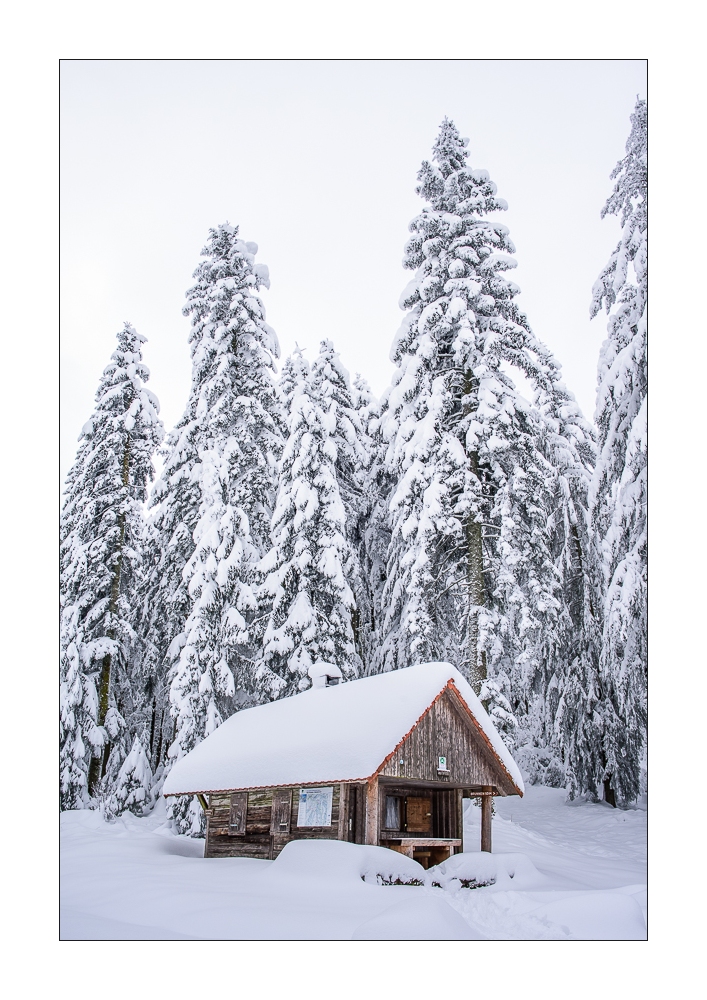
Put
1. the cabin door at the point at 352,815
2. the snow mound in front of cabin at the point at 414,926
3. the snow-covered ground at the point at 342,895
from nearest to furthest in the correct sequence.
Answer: the snow mound in front of cabin at the point at 414,926
the snow-covered ground at the point at 342,895
the cabin door at the point at 352,815

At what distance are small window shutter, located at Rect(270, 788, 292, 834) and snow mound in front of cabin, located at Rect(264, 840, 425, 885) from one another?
185cm

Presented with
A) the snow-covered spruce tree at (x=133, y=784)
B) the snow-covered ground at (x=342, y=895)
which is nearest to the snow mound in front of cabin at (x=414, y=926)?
the snow-covered ground at (x=342, y=895)

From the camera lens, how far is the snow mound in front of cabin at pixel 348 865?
11.3 metres

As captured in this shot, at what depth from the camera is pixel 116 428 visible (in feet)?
78.8

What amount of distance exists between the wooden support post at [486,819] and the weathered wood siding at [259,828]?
11.9 feet

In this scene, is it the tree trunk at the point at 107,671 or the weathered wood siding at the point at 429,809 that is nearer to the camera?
the weathered wood siding at the point at 429,809

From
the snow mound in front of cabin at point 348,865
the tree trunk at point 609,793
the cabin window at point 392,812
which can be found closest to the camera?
Result: the snow mound in front of cabin at point 348,865

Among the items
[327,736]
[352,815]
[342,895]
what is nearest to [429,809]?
[352,815]

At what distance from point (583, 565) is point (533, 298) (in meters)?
8.20

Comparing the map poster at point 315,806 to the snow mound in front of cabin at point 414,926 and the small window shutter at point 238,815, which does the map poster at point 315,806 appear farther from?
the snow mound in front of cabin at point 414,926

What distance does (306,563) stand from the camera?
2141cm

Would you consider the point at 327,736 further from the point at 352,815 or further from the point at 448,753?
the point at 448,753
